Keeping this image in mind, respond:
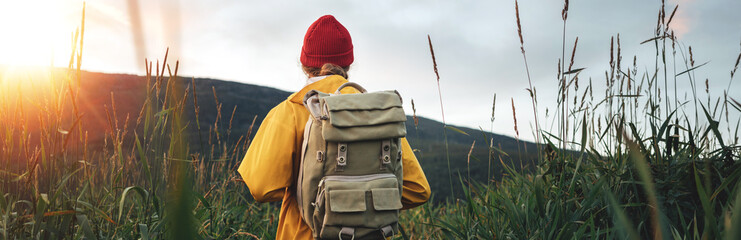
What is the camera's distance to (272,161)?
1747 millimetres

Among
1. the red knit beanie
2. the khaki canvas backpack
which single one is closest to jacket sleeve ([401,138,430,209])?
the khaki canvas backpack

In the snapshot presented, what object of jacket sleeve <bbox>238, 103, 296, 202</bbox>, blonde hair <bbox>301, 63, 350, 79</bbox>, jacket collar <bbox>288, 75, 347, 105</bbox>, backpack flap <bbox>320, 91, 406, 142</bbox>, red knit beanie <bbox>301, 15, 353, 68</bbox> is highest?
red knit beanie <bbox>301, 15, 353, 68</bbox>

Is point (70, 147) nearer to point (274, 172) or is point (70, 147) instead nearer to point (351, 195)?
point (274, 172)

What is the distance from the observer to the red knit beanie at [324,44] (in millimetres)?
2168

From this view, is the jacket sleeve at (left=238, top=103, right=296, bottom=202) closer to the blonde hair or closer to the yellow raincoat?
the yellow raincoat

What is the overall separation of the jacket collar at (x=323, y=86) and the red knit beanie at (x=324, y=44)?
19 centimetres

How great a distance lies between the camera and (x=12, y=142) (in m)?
1.93

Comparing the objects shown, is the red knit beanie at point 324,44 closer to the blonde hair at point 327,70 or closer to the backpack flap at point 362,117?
the blonde hair at point 327,70

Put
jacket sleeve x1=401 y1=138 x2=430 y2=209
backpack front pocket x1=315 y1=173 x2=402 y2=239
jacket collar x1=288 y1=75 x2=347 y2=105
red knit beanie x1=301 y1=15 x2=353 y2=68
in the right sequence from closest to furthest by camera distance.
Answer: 1. backpack front pocket x1=315 y1=173 x2=402 y2=239
2. jacket collar x1=288 y1=75 x2=347 y2=105
3. jacket sleeve x1=401 y1=138 x2=430 y2=209
4. red knit beanie x1=301 y1=15 x2=353 y2=68

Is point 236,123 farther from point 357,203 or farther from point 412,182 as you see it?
point 357,203

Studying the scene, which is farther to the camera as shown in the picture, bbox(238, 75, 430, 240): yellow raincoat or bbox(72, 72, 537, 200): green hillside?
bbox(72, 72, 537, 200): green hillside

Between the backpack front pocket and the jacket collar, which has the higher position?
the jacket collar

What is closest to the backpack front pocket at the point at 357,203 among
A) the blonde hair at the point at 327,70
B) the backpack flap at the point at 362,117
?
the backpack flap at the point at 362,117

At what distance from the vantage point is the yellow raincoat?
5.71 feet
